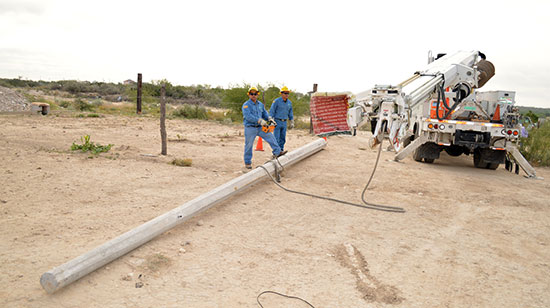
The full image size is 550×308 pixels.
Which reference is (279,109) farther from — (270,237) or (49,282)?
(49,282)

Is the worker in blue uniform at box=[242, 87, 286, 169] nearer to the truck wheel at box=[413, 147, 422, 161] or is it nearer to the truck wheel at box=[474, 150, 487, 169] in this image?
the truck wheel at box=[413, 147, 422, 161]

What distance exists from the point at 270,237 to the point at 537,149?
11.9 meters

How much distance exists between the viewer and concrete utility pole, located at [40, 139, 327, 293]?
374cm

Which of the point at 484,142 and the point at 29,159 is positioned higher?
the point at 484,142

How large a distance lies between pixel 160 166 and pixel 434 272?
6.11 metres

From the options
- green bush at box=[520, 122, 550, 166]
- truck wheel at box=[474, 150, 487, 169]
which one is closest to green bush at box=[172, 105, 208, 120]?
truck wheel at box=[474, 150, 487, 169]

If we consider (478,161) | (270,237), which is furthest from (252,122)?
(478,161)

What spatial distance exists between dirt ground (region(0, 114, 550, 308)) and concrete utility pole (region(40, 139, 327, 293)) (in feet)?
0.35

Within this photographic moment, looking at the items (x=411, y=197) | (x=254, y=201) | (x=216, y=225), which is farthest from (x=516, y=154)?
(x=216, y=225)

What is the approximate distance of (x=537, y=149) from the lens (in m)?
13.7

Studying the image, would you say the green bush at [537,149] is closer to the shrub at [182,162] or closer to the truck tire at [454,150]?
the truck tire at [454,150]

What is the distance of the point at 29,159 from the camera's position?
28.2ft

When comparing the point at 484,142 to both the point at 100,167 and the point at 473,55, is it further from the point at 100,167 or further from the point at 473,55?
the point at 100,167

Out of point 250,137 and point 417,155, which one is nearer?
point 250,137
